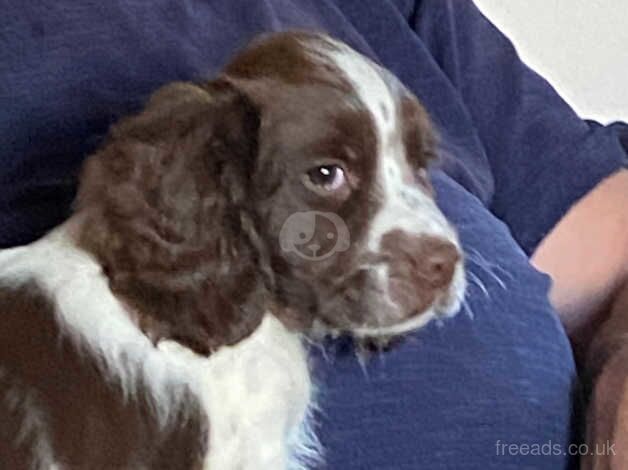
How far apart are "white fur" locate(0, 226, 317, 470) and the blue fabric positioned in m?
0.07

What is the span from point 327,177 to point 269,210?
0.16 ft

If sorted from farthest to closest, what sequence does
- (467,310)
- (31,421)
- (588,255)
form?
(588,255) → (467,310) → (31,421)

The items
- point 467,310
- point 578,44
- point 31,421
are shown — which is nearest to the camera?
point 31,421

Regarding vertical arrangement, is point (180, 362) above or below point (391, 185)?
below

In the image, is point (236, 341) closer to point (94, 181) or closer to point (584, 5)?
point (94, 181)

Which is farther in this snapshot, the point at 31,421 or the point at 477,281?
the point at 477,281

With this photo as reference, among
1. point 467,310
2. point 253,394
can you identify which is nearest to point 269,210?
point 253,394

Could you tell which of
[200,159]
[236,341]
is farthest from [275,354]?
[200,159]

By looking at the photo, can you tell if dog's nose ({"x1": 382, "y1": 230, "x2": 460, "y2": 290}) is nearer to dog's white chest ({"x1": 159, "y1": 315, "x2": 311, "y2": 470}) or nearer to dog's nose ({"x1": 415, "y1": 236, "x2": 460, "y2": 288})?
dog's nose ({"x1": 415, "y1": 236, "x2": 460, "y2": 288})

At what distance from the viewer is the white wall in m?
1.95

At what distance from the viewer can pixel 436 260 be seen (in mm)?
1050

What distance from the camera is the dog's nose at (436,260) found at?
3.44 feet

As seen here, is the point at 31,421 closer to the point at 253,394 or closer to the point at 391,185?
the point at 253,394

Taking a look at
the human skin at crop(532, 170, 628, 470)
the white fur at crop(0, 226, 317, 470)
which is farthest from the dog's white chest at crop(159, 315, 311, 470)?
the human skin at crop(532, 170, 628, 470)
